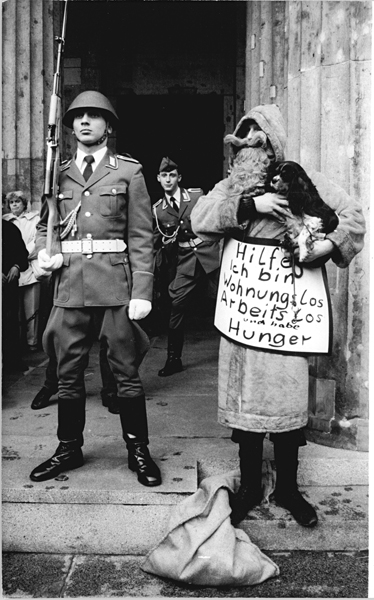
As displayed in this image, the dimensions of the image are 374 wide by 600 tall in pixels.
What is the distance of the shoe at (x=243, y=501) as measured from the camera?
3211 millimetres

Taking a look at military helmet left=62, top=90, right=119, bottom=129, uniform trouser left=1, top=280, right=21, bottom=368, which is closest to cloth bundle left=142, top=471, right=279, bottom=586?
military helmet left=62, top=90, right=119, bottom=129

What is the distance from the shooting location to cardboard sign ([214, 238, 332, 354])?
3.09 meters

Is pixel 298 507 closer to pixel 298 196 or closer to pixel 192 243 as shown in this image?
pixel 298 196

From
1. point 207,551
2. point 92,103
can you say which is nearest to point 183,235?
point 92,103

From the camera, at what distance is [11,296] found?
5973 mm

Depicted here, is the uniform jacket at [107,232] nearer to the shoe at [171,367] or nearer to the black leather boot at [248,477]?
the black leather boot at [248,477]

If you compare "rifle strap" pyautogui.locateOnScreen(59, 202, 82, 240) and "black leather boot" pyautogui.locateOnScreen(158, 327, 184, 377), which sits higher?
"rifle strap" pyautogui.locateOnScreen(59, 202, 82, 240)

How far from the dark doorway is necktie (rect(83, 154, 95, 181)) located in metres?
6.52

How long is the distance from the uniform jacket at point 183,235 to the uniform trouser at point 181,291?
2.0 inches

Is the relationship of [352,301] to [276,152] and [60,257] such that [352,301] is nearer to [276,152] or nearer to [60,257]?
[276,152]

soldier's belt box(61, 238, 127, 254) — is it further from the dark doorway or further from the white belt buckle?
the dark doorway

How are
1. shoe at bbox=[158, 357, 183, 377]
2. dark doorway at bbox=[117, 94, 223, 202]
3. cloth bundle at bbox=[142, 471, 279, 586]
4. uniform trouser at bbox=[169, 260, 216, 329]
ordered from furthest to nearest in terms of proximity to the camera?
dark doorway at bbox=[117, 94, 223, 202], uniform trouser at bbox=[169, 260, 216, 329], shoe at bbox=[158, 357, 183, 377], cloth bundle at bbox=[142, 471, 279, 586]

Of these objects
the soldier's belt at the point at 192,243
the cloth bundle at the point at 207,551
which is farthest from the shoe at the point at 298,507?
the soldier's belt at the point at 192,243

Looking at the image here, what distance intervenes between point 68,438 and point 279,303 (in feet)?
4.24
